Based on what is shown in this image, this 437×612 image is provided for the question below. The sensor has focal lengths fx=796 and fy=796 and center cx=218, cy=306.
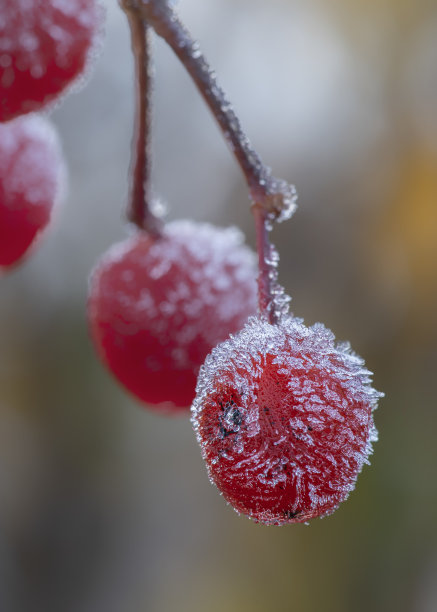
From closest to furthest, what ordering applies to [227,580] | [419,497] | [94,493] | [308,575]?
[419,497] < [308,575] < [227,580] < [94,493]

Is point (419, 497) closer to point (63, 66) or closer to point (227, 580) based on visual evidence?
point (227, 580)

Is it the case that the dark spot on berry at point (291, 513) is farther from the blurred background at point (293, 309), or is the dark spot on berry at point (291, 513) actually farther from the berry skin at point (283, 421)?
the blurred background at point (293, 309)

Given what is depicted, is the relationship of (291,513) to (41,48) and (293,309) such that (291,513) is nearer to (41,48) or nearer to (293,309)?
(41,48)

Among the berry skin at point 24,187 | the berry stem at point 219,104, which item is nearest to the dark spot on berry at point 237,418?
the berry stem at point 219,104

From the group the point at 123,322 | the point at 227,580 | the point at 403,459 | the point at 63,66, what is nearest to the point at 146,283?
the point at 123,322

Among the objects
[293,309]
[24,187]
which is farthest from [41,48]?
[293,309]

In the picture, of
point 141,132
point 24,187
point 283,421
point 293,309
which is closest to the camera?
point 283,421

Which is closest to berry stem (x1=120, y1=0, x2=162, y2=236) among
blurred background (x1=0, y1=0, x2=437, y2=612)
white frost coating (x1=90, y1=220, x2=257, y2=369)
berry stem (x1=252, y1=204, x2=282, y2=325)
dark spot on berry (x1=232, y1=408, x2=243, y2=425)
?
white frost coating (x1=90, y1=220, x2=257, y2=369)
